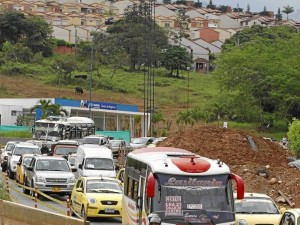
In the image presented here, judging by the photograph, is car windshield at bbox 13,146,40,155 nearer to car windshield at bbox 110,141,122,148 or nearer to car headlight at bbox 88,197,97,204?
car windshield at bbox 110,141,122,148

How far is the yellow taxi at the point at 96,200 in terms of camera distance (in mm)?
28516

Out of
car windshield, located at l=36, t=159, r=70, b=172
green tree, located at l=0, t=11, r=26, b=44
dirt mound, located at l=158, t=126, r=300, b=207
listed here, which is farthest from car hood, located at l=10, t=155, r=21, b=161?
green tree, located at l=0, t=11, r=26, b=44

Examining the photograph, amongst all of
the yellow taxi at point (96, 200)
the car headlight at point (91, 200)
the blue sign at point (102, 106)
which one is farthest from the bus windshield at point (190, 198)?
the blue sign at point (102, 106)

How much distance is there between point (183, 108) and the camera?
111 m

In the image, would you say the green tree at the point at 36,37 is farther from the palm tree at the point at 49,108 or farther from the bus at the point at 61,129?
the bus at the point at 61,129

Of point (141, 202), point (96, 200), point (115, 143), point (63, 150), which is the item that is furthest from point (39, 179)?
point (115, 143)

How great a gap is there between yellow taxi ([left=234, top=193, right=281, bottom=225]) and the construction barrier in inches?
256

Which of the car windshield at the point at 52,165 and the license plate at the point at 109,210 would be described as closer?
the license plate at the point at 109,210

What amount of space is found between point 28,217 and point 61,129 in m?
46.9

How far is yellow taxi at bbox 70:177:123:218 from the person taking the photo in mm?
28516

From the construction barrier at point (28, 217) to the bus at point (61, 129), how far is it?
148 ft

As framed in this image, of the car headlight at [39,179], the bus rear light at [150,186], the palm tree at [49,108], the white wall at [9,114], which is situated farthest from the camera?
the white wall at [9,114]

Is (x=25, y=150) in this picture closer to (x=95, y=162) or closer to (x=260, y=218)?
(x=95, y=162)

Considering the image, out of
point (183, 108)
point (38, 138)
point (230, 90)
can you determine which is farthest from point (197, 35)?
point (38, 138)
